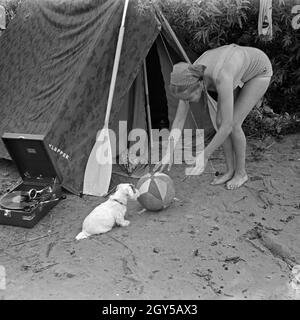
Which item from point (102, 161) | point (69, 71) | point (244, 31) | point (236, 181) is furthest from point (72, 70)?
point (244, 31)

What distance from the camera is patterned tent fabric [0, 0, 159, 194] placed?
13.3 feet

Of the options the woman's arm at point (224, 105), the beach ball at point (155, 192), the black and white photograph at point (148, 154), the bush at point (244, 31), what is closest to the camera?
the black and white photograph at point (148, 154)

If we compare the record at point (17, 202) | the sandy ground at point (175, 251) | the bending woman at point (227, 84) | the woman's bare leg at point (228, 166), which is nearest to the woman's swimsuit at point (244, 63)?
the bending woman at point (227, 84)

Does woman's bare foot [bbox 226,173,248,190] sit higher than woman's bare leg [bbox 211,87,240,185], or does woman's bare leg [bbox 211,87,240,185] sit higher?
woman's bare leg [bbox 211,87,240,185]

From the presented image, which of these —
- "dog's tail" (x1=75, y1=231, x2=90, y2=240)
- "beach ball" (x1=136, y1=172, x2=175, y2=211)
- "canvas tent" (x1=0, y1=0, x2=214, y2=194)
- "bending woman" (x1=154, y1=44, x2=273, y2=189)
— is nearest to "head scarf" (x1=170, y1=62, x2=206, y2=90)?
"bending woman" (x1=154, y1=44, x2=273, y2=189)

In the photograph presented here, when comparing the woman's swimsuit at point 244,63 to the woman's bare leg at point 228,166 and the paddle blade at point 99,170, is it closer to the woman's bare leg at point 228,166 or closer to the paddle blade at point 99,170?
the woman's bare leg at point 228,166

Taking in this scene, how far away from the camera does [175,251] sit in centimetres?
300

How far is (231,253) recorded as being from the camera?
2980 mm

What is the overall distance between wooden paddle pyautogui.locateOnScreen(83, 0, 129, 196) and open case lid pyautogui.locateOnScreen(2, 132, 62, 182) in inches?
11.4

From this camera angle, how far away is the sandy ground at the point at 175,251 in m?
2.61

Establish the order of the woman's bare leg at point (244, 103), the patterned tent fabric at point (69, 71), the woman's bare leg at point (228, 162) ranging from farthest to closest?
the patterned tent fabric at point (69, 71) < the woman's bare leg at point (228, 162) < the woman's bare leg at point (244, 103)

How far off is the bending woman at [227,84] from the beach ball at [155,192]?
237mm

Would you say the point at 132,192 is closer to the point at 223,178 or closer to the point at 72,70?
the point at 223,178

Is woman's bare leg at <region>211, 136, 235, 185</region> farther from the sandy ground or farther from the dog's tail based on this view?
the dog's tail
